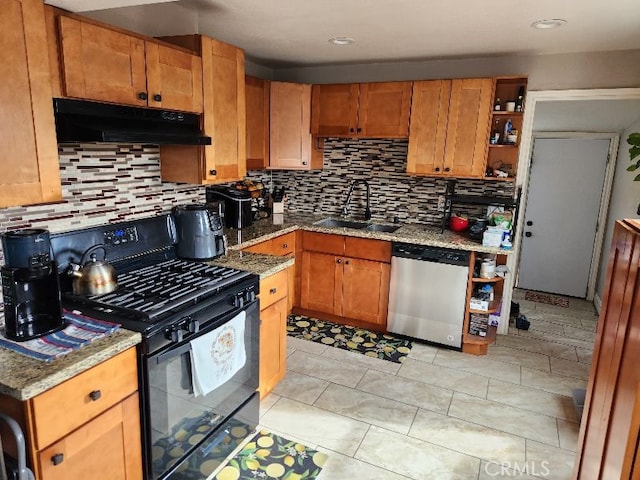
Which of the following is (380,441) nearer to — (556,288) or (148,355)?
(148,355)

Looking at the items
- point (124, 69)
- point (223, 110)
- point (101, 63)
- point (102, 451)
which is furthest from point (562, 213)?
point (102, 451)

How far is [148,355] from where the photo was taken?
5.23 ft

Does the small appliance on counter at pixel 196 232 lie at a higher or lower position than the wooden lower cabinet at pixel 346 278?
higher

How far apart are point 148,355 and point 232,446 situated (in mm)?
873

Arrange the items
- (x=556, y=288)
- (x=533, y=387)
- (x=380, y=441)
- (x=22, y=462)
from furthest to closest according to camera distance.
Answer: (x=556, y=288)
(x=533, y=387)
(x=380, y=441)
(x=22, y=462)

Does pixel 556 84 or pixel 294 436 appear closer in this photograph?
pixel 294 436

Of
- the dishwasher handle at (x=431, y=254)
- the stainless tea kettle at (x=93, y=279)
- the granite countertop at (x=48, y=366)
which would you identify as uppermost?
the stainless tea kettle at (x=93, y=279)

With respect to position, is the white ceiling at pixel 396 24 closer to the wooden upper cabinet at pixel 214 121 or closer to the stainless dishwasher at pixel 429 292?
the wooden upper cabinet at pixel 214 121

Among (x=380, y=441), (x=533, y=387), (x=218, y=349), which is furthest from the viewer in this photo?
(x=533, y=387)

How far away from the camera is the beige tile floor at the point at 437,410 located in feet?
7.13

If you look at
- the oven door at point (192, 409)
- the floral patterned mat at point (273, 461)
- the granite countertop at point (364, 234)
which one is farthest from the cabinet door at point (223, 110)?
the floral patterned mat at point (273, 461)

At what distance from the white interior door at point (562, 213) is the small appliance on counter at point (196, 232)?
3.95m

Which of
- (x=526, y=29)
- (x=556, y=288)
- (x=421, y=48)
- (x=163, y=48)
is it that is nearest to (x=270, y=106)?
(x=421, y=48)

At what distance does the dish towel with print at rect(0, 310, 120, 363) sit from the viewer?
1.40 metres
